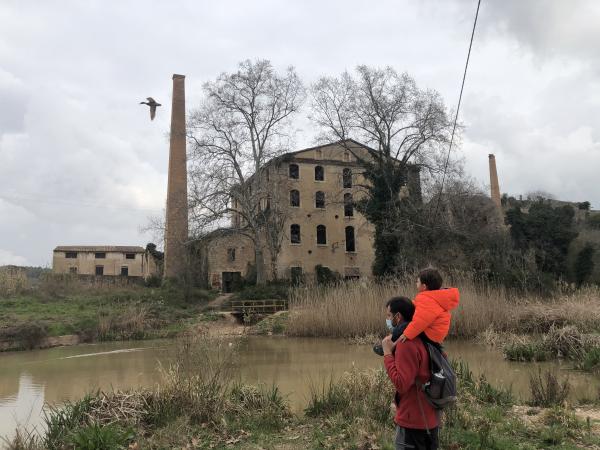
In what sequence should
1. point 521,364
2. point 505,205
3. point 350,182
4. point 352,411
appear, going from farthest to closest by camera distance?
1. point 505,205
2. point 350,182
3. point 521,364
4. point 352,411

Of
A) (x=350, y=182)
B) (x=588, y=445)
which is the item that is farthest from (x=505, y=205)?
(x=588, y=445)

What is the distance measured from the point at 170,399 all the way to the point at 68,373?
9.50 metres

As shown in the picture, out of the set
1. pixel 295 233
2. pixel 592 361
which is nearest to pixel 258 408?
pixel 592 361

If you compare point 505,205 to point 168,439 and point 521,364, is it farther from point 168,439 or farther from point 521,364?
point 168,439

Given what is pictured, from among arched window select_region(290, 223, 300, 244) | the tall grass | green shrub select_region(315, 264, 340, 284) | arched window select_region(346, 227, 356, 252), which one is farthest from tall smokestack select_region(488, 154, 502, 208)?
the tall grass

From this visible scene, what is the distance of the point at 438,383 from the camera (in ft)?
12.0

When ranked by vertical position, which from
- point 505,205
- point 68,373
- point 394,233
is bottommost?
point 68,373

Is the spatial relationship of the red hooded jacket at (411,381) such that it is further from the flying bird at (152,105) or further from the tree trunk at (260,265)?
the flying bird at (152,105)

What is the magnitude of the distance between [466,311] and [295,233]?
1167 inches

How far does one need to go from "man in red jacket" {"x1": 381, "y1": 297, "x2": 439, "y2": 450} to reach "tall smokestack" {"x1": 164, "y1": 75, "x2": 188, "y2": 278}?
36409 mm

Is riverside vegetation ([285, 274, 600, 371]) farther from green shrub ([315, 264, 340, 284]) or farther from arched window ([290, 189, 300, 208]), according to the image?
arched window ([290, 189, 300, 208])

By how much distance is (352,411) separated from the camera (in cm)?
662

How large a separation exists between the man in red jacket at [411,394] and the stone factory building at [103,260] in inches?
2027

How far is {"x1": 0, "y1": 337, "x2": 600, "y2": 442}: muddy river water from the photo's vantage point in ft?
30.8
